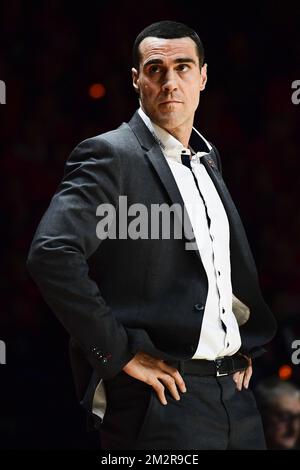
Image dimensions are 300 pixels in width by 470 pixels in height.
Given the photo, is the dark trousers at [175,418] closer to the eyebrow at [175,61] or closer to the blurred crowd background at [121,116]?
the eyebrow at [175,61]

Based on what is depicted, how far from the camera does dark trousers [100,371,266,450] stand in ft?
6.07

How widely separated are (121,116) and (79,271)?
2.13m

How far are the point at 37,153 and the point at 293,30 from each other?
1.40 metres

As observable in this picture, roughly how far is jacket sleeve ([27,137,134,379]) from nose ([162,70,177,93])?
266 mm

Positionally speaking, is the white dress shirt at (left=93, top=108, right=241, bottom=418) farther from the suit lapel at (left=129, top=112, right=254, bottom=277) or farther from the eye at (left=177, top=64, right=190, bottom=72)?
the eye at (left=177, top=64, right=190, bottom=72)

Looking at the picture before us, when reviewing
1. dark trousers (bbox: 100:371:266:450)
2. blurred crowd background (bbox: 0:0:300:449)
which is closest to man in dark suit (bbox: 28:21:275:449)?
dark trousers (bbox: 100:371:266:450)

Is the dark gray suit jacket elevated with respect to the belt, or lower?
elevated

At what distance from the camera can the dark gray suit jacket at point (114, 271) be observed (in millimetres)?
1812

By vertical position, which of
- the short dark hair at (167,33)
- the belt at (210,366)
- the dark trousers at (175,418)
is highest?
the short dark hair at (167,33)

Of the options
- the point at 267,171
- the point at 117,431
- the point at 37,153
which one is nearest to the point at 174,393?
the point at 117,431

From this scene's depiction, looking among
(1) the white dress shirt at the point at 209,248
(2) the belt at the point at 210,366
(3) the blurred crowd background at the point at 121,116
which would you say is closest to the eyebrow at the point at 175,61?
(1) the white dress shirt at the point at 209,248

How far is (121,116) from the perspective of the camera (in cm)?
386

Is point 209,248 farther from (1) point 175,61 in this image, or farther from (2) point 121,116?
(2) point 121,116

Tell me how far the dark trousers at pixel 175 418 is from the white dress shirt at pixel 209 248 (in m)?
0.05
